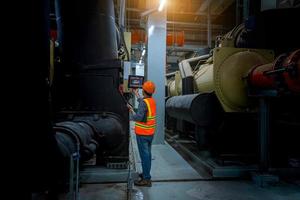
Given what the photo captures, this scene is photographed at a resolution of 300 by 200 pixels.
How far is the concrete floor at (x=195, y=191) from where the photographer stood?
317 centimetres

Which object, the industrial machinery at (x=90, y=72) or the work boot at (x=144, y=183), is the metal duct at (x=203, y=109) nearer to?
the industrial machinery at (x=90, y=72)

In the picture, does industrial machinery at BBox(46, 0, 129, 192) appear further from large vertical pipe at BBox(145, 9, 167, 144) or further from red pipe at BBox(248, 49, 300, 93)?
large vertical pipe at BBox(145, 9, 167, 144)

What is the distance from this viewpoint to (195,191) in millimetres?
3381

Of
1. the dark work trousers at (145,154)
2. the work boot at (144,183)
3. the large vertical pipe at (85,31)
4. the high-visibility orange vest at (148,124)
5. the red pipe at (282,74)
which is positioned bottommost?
the work boot at (144,183)

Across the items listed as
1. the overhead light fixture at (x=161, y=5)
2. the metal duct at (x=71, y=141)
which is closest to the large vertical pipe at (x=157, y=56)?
the overhead light fixture at (x=161, y=5)

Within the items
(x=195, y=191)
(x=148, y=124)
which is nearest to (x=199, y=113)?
(x=148, y=124)

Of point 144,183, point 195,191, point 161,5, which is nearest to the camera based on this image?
point 195,191

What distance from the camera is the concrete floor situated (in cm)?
317

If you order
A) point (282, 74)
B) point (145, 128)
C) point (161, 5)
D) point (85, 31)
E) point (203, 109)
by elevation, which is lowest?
point (145, 128)

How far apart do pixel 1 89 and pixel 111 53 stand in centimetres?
267

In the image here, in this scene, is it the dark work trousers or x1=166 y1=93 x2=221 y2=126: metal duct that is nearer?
the dark work trousers

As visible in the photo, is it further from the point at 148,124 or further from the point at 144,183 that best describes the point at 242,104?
the point at 144,183

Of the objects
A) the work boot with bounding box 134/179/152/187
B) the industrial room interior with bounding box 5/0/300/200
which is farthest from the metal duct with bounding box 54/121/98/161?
the work boot with bounding box 134/179/152/187

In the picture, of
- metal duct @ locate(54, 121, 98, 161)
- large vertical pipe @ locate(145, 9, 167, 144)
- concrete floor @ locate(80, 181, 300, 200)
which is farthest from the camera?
large vertical pipe @ locate(145, 9, 167, 144)
